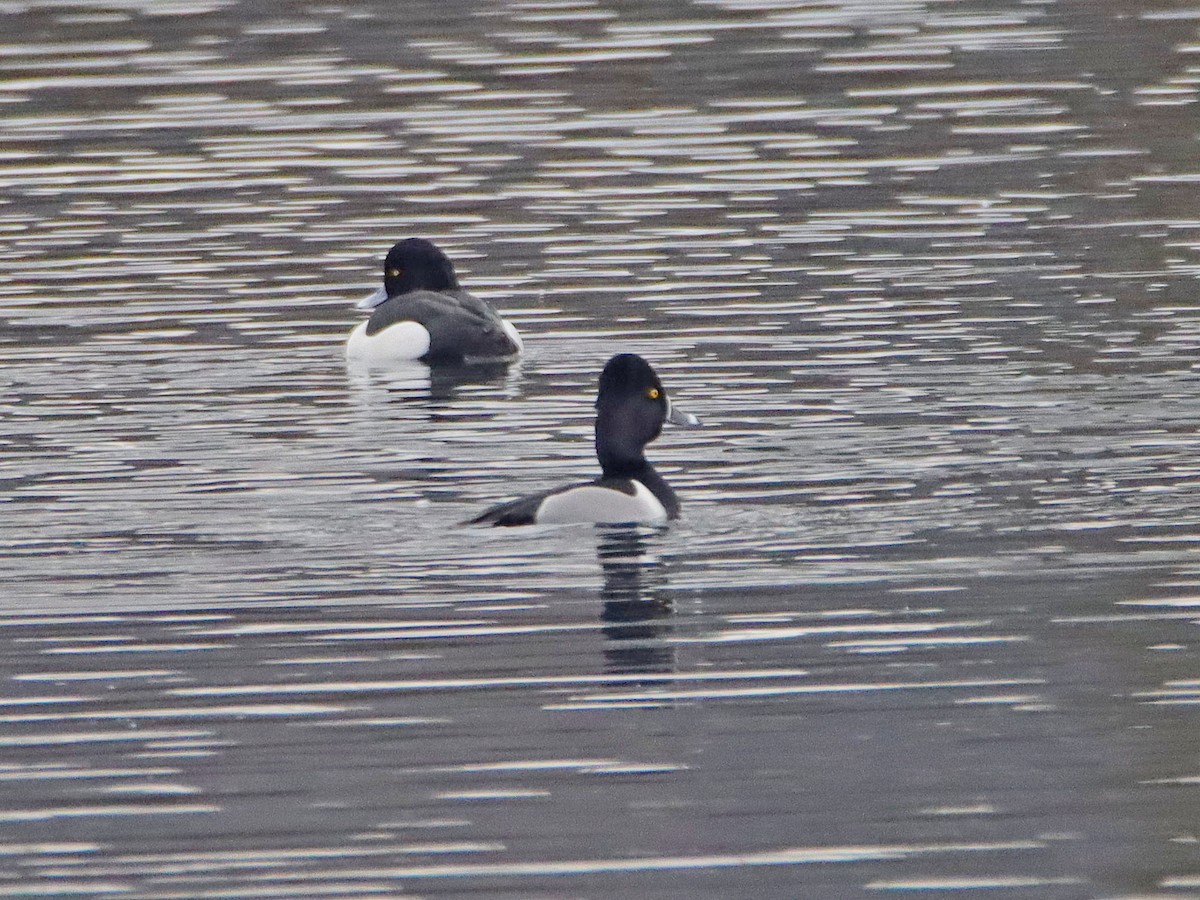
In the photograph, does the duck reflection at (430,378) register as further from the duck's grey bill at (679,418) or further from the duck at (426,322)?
the duck's grey bill at (679,418)

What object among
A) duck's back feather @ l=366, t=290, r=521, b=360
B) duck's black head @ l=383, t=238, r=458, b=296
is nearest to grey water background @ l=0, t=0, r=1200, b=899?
duck's back feather @ l=366, t=290, r=521, b=360

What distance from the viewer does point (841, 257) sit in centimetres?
1962

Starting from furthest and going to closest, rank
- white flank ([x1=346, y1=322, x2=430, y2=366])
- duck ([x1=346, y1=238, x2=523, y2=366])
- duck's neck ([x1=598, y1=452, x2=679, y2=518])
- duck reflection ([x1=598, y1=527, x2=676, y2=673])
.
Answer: white flank ([x1=346, y1=322, x2=430, y2=366]) < duck ([x1=346, y1=238, x2=523, y2=366]) < duck's neck ([x1=598, y1=452, x2=679, y2=518]) < duck reflection ([x1=598, y1=527, x2=676, y2=673])

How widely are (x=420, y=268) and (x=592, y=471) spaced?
18.3ft

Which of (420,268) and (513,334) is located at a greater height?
(420,268)

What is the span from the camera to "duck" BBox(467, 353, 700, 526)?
41.0 feet

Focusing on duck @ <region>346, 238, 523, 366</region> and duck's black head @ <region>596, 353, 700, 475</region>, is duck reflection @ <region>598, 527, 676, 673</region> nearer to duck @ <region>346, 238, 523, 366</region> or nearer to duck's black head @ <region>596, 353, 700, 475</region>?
duck's black head @ <region>596, 353, 700, 475</region>

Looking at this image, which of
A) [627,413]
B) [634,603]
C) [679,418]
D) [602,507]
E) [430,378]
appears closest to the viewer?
[634,603]

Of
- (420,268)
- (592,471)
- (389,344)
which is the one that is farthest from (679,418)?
(420,268)

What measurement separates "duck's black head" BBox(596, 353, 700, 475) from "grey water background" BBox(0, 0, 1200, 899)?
0.40 m

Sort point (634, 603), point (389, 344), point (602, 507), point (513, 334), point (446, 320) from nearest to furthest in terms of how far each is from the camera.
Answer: point (634, 603)
point (602, 507)
point (513, 334)
point (389, 344)
point (446, 320)

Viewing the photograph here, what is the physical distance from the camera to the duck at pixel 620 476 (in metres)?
12.5

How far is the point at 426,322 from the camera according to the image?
18.4 m

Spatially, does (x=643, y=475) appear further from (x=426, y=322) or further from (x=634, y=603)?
(x=426, y=322)
